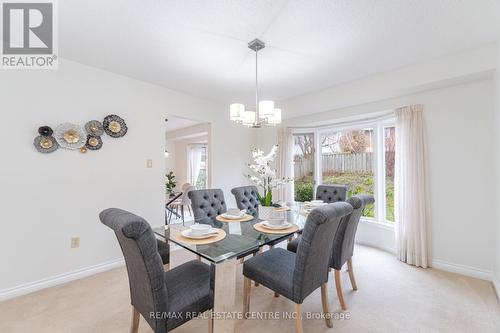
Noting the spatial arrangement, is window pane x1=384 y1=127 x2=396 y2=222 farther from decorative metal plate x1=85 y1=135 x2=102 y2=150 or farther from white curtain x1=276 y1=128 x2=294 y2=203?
decorative metal plate x1=85 y1=135 x2=102 y2=150

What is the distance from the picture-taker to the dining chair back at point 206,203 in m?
2.55

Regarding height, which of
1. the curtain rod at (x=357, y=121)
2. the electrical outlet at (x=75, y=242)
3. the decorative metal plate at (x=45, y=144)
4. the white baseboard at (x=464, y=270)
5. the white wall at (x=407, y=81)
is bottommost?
the white baseboard at (x=464, y=270)

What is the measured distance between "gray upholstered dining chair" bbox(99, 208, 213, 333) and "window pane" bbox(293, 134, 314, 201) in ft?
10.4

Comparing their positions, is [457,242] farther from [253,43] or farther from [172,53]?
[172,53]

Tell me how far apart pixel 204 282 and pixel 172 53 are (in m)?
2.25

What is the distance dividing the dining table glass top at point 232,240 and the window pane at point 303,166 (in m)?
2.02

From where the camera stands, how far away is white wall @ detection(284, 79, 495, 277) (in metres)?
2.44

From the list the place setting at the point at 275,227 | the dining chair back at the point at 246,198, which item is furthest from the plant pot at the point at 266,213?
the dining chair back at the point at 246,198

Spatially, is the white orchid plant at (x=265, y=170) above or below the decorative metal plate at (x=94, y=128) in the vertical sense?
below

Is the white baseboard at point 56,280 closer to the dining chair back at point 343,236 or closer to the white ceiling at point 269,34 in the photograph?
the white ceiling at point 269,34

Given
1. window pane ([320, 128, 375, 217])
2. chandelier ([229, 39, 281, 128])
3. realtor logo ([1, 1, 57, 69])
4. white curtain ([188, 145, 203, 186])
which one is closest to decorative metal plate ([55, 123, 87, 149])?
realtor logo ([1, 1, 57, 69])

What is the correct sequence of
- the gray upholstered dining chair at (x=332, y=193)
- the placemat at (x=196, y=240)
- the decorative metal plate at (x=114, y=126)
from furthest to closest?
the gray upholstered dining chair at (x=332, y=193)
the decorative metal plate at (x=114, y=126)
the placemat at (x=196, y=240)

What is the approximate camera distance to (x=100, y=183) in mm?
2709

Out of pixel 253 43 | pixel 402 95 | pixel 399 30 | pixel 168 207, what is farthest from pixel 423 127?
pixel 168 207
